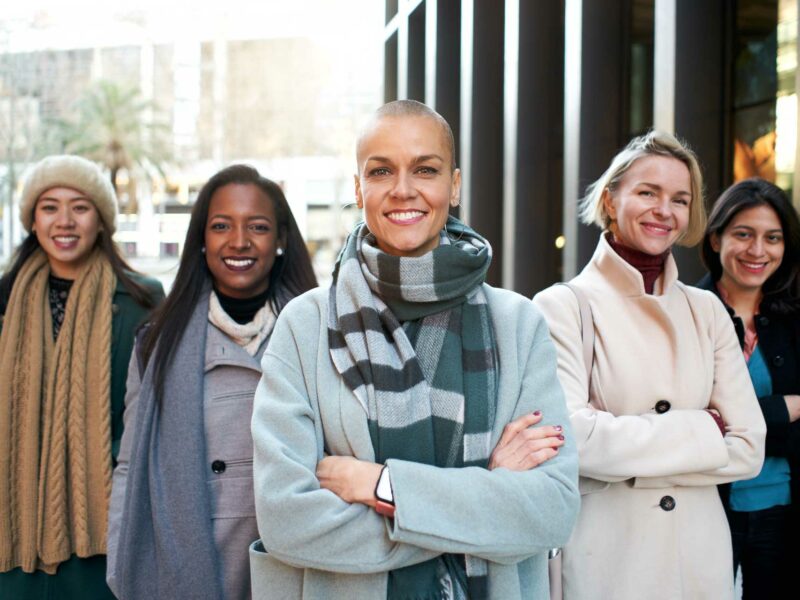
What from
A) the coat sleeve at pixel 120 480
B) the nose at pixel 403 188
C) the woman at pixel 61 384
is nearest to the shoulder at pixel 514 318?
the nose at pixel 403 188

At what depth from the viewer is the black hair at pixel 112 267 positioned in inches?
162

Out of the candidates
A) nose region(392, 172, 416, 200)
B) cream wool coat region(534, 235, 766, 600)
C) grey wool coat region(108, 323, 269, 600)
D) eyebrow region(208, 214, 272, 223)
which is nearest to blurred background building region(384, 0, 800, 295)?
cream wool coat region(534, 235, 766, 600)

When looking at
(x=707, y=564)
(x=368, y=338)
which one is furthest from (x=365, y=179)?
(x=707, y=564)

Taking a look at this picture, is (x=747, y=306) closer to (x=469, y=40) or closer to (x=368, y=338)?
(x=368, y=338)

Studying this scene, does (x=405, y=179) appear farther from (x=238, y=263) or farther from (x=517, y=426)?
(x=238, y=263)

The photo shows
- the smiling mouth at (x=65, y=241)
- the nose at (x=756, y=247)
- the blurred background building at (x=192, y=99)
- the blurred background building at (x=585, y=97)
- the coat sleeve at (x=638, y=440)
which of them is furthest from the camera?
the blurred background building at (x=192, y=99)

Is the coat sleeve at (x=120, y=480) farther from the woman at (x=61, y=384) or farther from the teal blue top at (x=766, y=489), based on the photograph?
the teal blue top at (x=766, y=489)

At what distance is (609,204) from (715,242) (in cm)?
70

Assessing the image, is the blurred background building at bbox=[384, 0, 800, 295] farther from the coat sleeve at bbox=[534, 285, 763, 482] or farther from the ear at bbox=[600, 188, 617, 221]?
the coat sleeve at bbox=[534, 285, 763, 482]

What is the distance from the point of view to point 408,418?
2.22 metres

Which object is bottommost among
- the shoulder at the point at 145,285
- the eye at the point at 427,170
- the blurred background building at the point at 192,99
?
the shoulder at the point at 145,285

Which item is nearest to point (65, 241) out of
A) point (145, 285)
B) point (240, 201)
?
point (145, 285)

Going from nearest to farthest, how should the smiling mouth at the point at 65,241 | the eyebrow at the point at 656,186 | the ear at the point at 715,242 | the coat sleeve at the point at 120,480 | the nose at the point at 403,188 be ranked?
the nose at the point at 403,188 → the coat sleeve at the point at 120,480 → the eyebrow at the point at 656,186 → the ear at the point at 715,242 → the smiling mouth at the point at 65,241

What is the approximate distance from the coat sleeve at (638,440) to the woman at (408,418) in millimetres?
572
